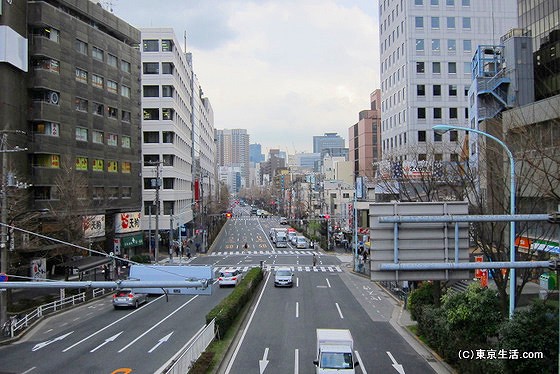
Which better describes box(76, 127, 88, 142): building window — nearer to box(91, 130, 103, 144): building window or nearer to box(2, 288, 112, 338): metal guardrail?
box(91, 130, 103, 144): building window

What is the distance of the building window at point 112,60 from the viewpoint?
53.3 metres

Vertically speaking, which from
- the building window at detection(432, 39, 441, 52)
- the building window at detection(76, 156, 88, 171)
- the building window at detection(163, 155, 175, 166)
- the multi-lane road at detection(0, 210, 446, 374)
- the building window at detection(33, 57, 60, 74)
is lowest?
the multi-lane road at detection(0, 210, 446, 374)

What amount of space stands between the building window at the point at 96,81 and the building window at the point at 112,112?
2.55 m

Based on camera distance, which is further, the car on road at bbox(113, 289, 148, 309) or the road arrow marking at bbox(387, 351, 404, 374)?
the car on road at bbox(113, 289, 148, 309)

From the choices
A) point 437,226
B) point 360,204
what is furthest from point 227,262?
point 437,226

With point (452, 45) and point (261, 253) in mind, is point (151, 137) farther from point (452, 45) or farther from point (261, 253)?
point (452, 45)

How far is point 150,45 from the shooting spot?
2820 inches

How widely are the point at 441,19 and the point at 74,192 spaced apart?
50419 mm

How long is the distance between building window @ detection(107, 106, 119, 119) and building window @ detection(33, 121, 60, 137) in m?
8.77

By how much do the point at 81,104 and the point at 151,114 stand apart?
2170cm

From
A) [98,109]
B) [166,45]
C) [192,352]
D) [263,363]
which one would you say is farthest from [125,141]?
[192,352]

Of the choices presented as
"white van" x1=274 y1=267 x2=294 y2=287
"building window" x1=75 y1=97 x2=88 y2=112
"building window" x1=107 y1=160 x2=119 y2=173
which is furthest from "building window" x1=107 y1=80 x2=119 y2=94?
"white van" x1=274 y1=267 x2=294 y2=287

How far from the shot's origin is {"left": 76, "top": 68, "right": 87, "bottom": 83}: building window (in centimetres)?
4797

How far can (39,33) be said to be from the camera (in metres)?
43.7
